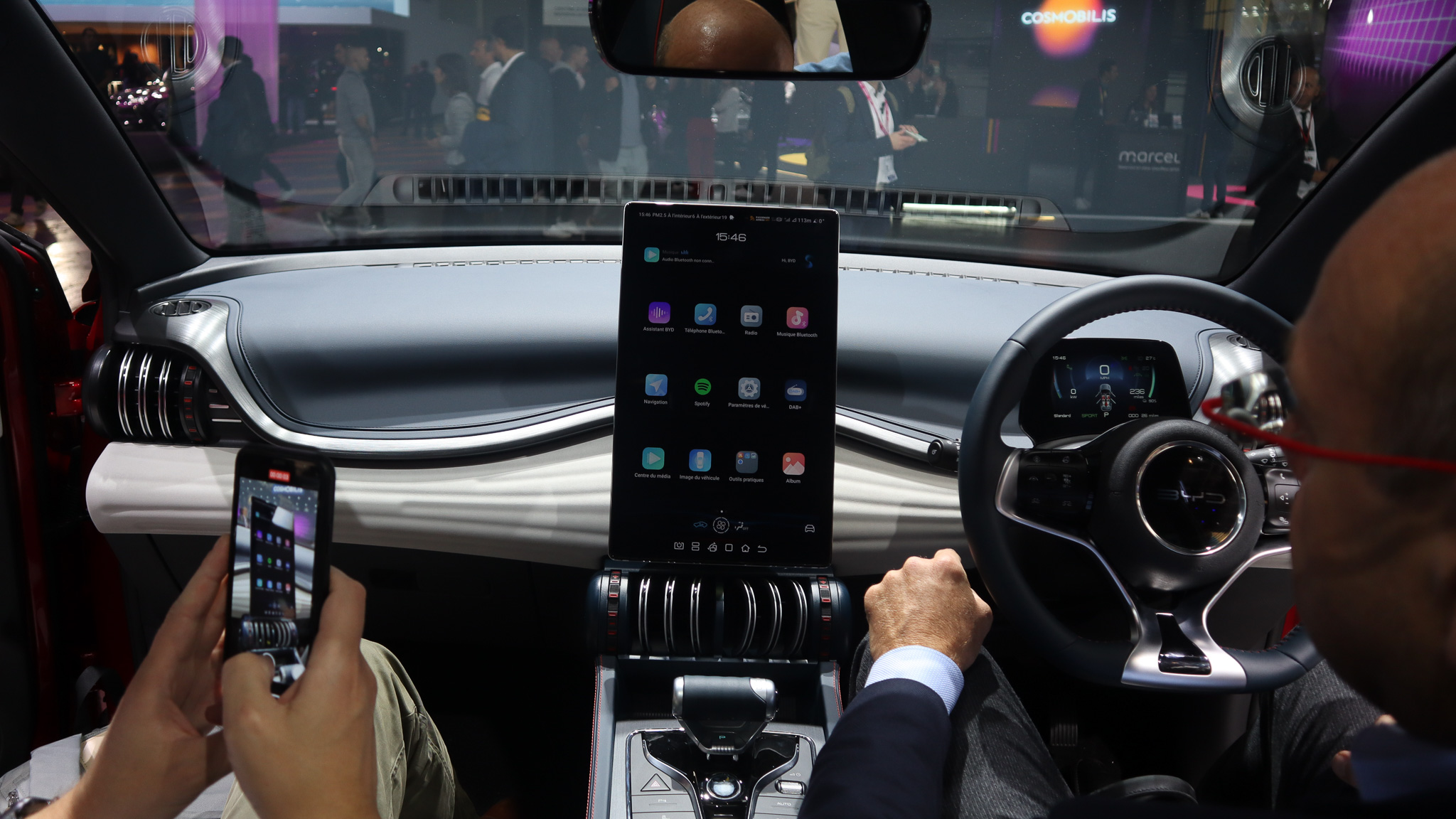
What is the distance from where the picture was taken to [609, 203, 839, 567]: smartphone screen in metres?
1.73

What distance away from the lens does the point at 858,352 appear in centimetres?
225

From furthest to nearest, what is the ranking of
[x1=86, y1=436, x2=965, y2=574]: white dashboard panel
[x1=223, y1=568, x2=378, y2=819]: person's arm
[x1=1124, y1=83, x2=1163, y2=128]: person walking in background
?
1. [x1=1124, y1=83, x2=1163, y2=128]: person walking in background
2. [x1=86, y1=436, x2=965, y2=574]: white dashboard panel
3. [x1=223, y1=568, x2=378, y2=819]: person's arm

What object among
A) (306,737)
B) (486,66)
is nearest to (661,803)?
(306,737)

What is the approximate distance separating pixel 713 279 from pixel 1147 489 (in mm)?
813

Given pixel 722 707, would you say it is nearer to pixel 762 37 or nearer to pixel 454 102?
pixel 762 37

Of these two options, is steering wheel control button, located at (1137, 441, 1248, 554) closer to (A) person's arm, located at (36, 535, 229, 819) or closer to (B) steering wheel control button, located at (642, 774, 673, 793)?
(B) steering wheel control button, located at (642, 774, 673, 793)

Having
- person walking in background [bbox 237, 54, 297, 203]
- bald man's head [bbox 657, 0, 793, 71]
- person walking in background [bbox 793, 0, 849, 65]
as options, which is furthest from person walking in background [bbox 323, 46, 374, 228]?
person walking in background [bbox 793, 0, 849, 65]

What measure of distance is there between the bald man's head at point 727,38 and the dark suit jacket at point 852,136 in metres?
1.09

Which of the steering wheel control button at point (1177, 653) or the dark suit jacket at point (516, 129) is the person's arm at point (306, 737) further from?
the dark suit jacket at point (516, 129)

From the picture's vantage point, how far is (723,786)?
149 cm

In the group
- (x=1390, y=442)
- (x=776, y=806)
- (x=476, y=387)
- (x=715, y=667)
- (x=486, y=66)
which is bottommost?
(x=776, y=806)

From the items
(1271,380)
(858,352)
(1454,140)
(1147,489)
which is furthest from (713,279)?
(1454,140)

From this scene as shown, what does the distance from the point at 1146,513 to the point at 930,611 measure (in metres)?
0.37

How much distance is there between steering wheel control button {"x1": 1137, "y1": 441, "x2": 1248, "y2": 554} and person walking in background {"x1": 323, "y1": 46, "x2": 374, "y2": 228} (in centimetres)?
203
